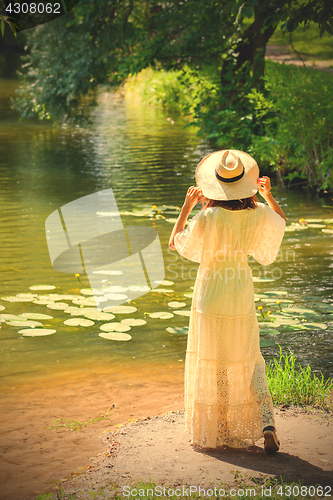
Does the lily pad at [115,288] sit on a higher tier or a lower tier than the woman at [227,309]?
lower

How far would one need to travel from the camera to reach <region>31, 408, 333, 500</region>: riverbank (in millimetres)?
3330

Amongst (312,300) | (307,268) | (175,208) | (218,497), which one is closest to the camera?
(218,497)

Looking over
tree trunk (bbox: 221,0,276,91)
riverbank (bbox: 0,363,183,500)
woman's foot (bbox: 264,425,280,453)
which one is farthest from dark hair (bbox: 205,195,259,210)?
tree trunk (bbox: 221,0,276,91)

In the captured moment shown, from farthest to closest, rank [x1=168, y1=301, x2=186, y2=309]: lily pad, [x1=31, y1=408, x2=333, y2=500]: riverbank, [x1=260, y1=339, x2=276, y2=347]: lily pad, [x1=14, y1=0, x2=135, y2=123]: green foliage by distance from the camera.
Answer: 1. [x1=14, y1=0, x2=135, y2=123]: green foliage
2. [x1=168, y1=301, x2=186, y2=309]: lily pad
3. [x1=260, y1=339, x2=276, y2=347]: lily pad
4. [x1=31, y1=408, x2=333, y2=500]: riverbank

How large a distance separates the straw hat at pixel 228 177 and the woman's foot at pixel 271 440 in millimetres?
1390

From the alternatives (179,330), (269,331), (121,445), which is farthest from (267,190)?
(179,330)

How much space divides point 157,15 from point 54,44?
9.93 feet

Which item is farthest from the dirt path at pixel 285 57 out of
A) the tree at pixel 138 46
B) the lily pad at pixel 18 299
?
the lily pad at pixel 18 299

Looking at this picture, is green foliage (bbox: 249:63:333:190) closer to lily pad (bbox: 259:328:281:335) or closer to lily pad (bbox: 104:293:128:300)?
lily pad (bbox: 104:293:128:300)

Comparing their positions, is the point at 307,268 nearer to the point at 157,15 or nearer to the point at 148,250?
the point at 148,250

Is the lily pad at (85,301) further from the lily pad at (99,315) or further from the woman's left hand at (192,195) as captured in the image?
the woman's left hand at (192,195)

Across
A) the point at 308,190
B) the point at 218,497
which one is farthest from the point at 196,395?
the point at 308,190

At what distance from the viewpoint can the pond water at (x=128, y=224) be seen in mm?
5703

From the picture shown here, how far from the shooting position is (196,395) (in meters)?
3.66
